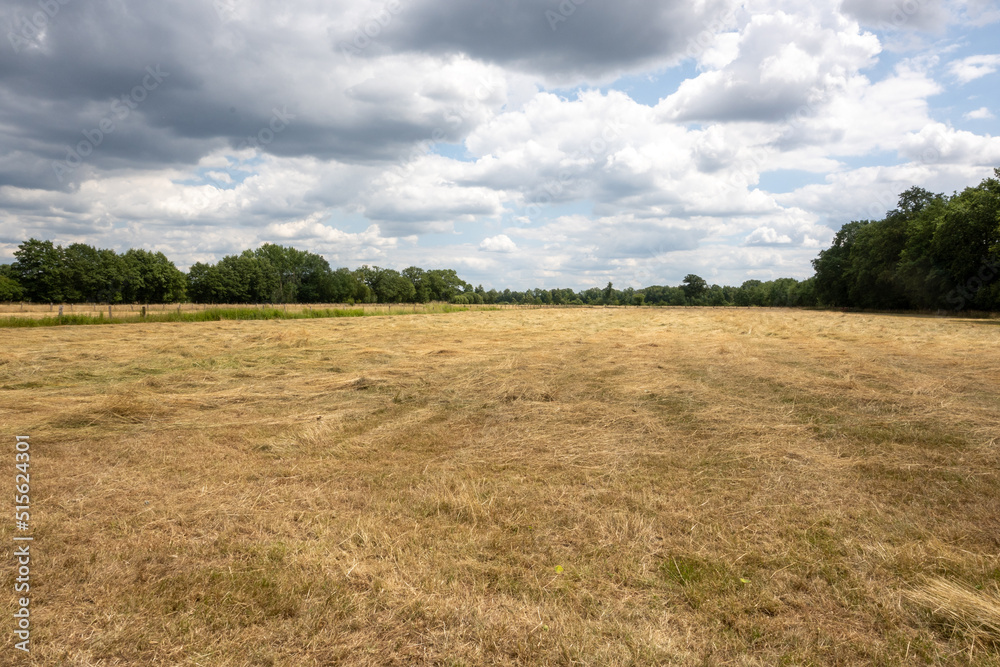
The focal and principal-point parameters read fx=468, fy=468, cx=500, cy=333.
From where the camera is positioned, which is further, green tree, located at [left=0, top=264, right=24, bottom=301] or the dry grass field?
green tree, located at [left=0, top=264, right=24, bottom=301]

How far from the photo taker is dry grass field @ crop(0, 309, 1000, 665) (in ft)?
8.89

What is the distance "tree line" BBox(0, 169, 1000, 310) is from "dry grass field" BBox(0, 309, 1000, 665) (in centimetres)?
4115

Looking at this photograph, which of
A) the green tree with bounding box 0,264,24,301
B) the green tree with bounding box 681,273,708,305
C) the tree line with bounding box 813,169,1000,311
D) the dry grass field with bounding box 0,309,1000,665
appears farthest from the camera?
the green tree with bounding box 681,273,708,305

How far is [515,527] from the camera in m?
3.99

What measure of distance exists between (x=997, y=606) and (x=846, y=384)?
7563mm

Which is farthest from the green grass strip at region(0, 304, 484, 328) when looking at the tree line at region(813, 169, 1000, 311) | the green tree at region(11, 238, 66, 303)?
the tree line at region(813, 169, 1000, 311)

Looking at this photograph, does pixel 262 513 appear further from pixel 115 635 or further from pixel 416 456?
pixel 416 456

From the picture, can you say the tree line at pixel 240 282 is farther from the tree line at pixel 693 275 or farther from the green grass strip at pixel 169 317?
the green grass strip at pixel 169 317

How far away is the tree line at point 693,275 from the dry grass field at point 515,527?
41.1m

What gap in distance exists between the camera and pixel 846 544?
3660 mm

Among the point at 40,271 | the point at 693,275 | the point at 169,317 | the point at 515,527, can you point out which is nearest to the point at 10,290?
the point at 40,271

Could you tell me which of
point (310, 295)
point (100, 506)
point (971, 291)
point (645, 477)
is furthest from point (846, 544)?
point (310, 295)

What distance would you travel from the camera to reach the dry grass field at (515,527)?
2.71 metres

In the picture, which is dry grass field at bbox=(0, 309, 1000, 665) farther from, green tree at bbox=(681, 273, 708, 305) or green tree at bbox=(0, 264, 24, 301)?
green tree at bbox=(681, 273, 708, 305)
